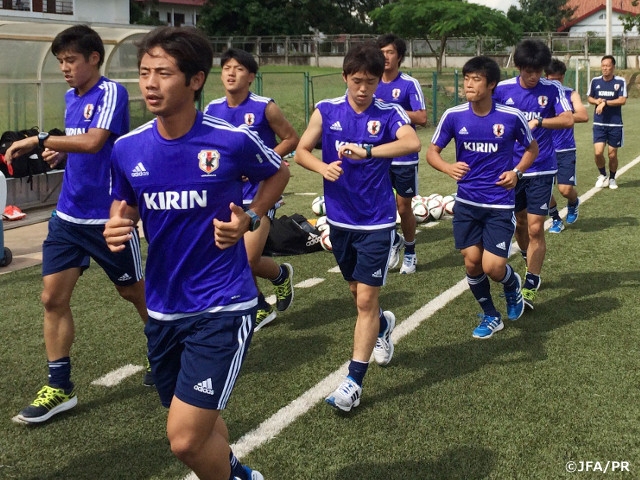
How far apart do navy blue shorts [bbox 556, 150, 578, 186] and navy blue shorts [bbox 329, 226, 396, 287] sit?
6124mm

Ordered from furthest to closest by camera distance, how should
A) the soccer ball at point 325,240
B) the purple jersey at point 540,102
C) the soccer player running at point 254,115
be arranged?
the soccer ball at point 325,240 → the purple jersey at point 540,102 → the soccer player running at point 254,115

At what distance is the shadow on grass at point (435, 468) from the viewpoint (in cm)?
411

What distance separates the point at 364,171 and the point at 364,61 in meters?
0.70

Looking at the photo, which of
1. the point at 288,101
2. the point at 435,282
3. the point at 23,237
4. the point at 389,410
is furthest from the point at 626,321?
the point at 288,101

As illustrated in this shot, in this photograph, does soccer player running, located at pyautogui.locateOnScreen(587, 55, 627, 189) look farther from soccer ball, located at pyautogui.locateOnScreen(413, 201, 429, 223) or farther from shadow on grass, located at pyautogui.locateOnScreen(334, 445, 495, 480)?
shadow on grass, located at pyautogui.locateOnScreen(334, 445, 495, 480)

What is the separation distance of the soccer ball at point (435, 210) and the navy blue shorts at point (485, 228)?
4926mm

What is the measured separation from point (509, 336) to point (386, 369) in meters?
1.22

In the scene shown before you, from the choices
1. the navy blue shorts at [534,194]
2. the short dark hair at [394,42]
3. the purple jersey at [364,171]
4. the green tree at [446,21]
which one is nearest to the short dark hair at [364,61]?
the purple jersey at [364,171]

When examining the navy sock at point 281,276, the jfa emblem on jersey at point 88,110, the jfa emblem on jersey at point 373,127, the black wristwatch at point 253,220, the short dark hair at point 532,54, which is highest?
the short dark hair at point 532,54

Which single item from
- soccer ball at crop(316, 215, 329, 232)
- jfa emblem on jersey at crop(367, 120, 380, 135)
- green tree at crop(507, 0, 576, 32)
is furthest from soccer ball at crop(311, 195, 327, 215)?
green tree at crop(507, 0, 576, 32)

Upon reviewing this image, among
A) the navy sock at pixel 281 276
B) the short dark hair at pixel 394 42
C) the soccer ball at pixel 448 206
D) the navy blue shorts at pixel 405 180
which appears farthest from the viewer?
the soccer ball at pixel 448 206

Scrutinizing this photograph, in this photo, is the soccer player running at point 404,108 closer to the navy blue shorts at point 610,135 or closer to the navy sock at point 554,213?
the navy sock at point 554,213

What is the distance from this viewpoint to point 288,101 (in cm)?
2811

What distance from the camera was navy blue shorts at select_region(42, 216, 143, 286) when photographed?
495 centimetres
